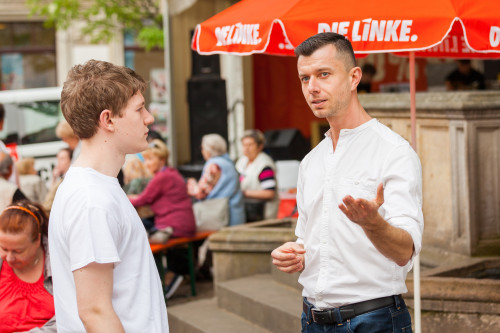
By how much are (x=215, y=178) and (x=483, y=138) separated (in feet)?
11.7

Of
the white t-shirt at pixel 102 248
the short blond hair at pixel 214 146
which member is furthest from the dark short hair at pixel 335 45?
the short blond hair at pixel 214 146

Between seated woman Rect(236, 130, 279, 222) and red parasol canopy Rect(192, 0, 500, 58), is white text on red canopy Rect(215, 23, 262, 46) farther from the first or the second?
seated woman Rect(236, 130, 279, 222)

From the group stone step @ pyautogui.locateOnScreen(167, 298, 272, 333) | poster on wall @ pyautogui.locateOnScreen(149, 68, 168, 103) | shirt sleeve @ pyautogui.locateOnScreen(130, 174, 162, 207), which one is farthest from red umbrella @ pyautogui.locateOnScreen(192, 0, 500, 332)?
poster on wall @ pyautogui.locateOnScreen(149, 68, 168, 103)

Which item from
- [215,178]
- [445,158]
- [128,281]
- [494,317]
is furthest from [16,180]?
[128,281]

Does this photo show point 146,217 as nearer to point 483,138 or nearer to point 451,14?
point 483,138

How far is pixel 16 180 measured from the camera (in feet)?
20.8

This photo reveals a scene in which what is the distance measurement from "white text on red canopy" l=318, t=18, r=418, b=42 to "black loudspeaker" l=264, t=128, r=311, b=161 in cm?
1015

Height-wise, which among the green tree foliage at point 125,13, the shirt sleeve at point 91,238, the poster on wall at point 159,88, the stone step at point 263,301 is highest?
A: the green tree foliage at point 125,13

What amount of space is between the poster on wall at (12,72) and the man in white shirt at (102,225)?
20249 millimetres

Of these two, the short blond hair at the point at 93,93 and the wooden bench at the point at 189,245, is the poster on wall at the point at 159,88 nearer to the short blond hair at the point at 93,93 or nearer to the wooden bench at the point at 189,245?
the wooden bench at the point at 189,245

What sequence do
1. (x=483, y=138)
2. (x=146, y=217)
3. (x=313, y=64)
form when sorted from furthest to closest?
(x=146, y=217) → (x=483, y=138) → (x=313, y=64)

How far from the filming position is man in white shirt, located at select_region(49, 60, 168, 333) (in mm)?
2256

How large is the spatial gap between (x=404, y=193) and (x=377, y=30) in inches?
48.6

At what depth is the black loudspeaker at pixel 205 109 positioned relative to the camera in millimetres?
13188
